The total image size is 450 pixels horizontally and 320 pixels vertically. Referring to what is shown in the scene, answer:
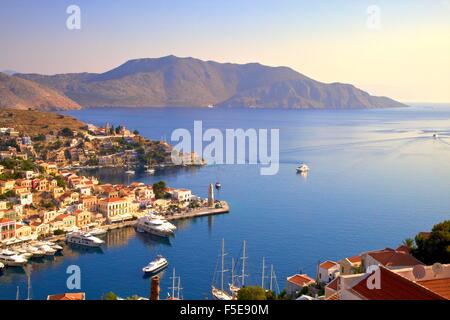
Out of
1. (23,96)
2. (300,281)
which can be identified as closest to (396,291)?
(300,281)

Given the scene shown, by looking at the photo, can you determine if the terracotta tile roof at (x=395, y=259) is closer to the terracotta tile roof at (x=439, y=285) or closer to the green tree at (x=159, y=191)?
the terracotta tile roof at (x=439, y=285)

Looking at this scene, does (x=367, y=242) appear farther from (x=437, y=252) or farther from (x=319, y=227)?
(x=437, y=252)

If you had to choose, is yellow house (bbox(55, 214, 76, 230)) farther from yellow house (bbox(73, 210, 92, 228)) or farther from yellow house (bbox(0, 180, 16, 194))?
yellow house (bbox(0, 180, 16, 194))

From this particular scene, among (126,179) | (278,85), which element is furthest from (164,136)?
(278,85)

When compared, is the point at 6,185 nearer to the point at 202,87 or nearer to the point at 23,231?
the point at 23,231
